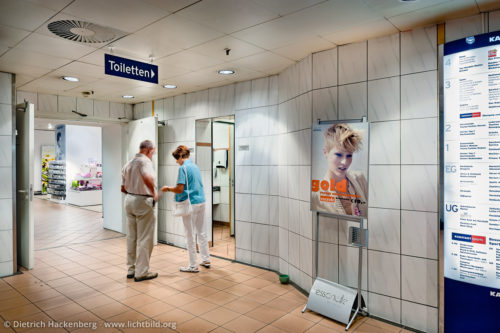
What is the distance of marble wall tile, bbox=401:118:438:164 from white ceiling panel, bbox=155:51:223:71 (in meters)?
2.47

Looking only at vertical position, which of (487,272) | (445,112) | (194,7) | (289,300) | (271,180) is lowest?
(289,300)

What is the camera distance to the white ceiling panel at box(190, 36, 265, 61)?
11.8 ft

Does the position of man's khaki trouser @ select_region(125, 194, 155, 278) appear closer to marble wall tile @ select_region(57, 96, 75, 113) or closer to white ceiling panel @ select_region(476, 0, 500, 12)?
marble wall tile @ select_region(57, 96, 75, 113)

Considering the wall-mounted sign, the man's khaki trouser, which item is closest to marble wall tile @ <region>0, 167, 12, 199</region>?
the man's khaki trouser

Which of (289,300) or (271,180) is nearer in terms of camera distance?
(289,300)

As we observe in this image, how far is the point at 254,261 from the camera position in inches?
206

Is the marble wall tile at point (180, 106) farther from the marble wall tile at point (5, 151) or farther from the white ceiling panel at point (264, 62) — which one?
the marble wall tile at point (5, 151)

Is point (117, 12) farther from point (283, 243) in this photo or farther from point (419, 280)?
point (419, 280)

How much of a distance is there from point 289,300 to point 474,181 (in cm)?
236

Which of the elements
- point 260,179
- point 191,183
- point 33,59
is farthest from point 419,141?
point 33,59

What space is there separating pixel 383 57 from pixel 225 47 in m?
1.73

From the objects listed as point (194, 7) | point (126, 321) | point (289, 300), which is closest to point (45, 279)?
point (126, 321)

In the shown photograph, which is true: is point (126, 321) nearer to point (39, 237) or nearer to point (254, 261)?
point (254, 261)

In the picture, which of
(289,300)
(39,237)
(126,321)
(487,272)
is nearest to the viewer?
(487,272)
